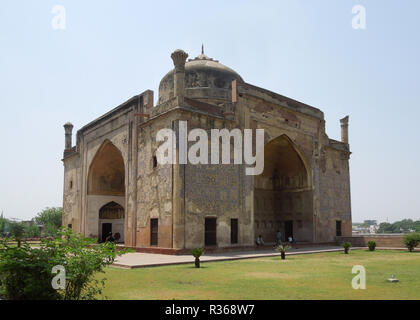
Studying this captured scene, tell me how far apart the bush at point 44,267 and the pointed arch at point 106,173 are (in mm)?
17508

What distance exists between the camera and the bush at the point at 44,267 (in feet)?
16.4

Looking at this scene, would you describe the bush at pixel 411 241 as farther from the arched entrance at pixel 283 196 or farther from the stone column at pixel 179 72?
the stone column at pixel 179 72

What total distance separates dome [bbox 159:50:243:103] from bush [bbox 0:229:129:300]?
16.3 metres

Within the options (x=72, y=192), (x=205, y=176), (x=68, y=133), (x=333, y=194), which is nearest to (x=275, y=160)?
(x=333, y=194)

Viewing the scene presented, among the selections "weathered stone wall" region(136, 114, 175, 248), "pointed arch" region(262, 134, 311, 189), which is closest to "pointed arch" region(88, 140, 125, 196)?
"weathered stone wall" region(136, 114, 175, 248)

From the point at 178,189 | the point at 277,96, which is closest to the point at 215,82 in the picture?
the point at 277,96

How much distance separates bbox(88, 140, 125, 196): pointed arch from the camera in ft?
76.5

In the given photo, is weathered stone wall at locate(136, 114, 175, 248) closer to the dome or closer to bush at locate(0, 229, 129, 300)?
the dome

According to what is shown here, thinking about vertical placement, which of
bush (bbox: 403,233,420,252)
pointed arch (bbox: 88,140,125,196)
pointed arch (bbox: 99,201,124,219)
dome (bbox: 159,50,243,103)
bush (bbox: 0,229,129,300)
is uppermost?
dome (bbox: 159,50,243,103)

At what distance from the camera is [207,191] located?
16.2m

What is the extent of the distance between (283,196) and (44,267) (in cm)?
1960

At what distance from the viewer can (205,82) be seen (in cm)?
2172

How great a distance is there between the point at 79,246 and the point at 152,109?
40.8 feet

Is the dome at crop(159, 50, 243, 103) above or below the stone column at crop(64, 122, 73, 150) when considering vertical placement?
above
